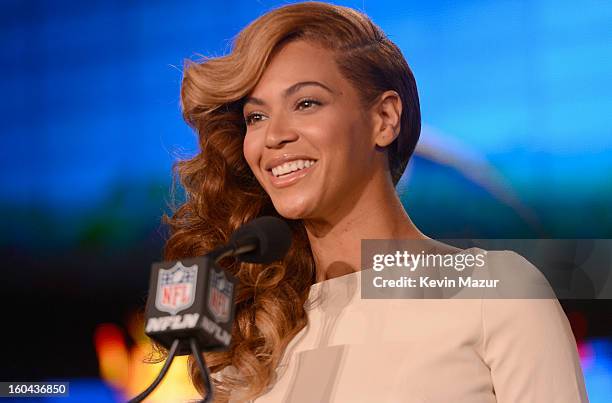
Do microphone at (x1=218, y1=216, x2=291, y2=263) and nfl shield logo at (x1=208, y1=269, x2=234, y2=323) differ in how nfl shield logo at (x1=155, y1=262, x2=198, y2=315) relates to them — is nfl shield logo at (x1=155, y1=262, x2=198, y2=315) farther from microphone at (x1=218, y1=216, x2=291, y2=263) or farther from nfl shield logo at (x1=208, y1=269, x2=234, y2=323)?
microphone at (x1=218, y1=216, x2=291, y2=263)

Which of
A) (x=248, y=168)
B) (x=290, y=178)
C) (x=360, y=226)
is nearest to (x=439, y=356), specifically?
(x=360, y=226)

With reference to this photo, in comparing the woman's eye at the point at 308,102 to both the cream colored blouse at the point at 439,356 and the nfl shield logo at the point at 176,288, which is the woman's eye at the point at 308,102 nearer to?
the cream colored blouse at the point at 439,356

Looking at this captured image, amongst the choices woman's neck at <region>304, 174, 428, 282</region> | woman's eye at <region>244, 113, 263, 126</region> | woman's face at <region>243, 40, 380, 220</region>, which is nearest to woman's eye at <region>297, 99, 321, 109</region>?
woman's face at <region>243, 40, 380, 220</region>

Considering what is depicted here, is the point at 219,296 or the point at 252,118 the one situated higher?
the point at 252,118

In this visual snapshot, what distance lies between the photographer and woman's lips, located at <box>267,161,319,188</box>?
1.95 m

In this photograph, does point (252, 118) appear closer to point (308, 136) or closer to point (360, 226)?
point (308, 136)

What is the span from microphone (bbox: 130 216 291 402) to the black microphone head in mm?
Answer: 78

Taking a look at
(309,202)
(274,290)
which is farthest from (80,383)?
(309,202)

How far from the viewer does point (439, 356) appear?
5.95 ft

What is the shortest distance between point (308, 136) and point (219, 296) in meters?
0.70

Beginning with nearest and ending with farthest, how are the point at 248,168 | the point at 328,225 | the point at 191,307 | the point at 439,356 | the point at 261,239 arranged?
the point at 191,307
the point at 261,239
the point at 439,356
the point at 328,225
the point at 248,168

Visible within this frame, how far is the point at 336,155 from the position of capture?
6.40ft

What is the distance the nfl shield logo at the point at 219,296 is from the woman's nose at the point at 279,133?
0.66 metres

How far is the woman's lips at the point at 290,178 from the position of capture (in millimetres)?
1953
